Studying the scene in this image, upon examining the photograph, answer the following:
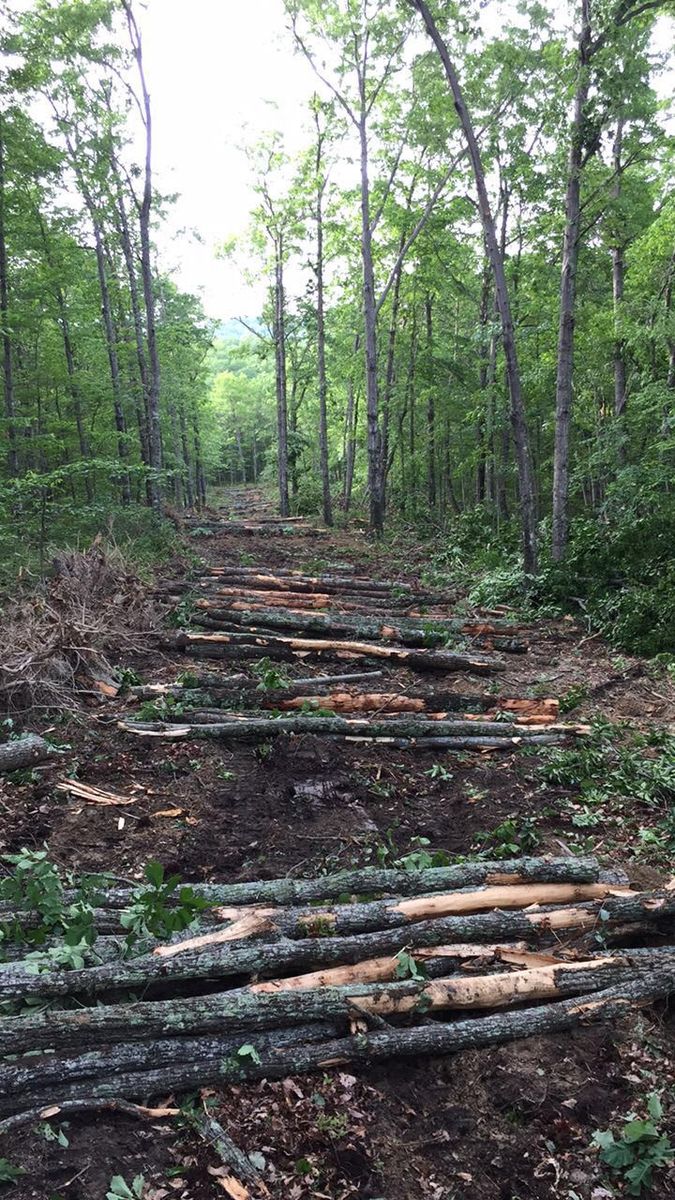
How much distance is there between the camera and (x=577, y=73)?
9047 mm

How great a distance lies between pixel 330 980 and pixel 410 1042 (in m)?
0.46

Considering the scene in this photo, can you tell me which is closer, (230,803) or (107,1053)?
(107,1053)

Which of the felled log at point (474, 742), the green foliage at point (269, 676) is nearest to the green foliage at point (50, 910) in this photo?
the felled log at point (474, 742)

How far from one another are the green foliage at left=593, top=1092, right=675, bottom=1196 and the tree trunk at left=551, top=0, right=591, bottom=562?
29.4 feet

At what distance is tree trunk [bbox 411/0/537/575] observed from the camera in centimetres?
1002

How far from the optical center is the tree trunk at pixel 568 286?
9.16 m

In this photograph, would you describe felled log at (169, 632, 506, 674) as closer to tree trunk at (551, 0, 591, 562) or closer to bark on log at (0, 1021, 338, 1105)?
tree trunk at (551, 0, 591, 562)

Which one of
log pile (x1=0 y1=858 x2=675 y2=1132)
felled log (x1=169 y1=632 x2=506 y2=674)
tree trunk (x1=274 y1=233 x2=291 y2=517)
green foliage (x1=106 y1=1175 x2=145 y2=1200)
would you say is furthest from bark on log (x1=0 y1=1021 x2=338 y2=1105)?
tree trunk (x1=274 y1=233 x2=291 y2=517)

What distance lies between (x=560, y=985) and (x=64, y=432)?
19.7m

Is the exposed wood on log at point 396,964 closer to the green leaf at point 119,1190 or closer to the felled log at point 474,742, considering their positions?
the green leaf at point 119,1190

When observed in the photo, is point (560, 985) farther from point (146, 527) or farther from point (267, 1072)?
point (146, 527)

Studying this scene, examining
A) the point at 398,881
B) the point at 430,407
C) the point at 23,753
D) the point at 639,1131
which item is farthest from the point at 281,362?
the point at 639,1131

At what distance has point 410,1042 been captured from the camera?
→ 2.92 m

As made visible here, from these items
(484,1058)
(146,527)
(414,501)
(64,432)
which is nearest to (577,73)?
(146,527)
